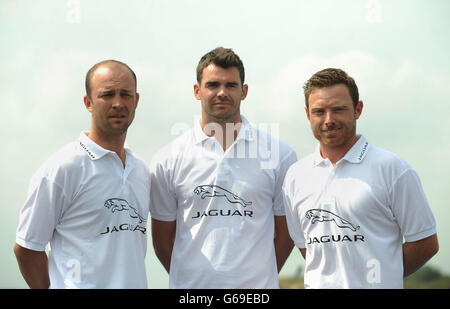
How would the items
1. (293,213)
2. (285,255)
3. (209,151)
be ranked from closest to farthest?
(293,213) → (209,151) → (285,255)

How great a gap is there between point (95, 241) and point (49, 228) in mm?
449

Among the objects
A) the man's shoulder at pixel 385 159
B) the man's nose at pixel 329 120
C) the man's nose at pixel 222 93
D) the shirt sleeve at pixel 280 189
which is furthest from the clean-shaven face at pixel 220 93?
the man's shoulder at pixel 385 159

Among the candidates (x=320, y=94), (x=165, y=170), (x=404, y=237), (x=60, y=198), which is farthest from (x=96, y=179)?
(x=404, y=237)

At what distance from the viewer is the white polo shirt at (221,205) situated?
5.27 meters

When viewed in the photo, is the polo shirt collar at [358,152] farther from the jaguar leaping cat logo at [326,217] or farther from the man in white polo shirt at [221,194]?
the man in white polo shirt at [221,194]

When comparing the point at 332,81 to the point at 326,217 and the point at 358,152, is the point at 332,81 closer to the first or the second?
the point at 358,152

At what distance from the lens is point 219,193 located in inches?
211

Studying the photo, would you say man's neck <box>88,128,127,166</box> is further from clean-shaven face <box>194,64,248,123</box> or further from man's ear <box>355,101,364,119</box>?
man's ear <box>355,101,364,119</box>

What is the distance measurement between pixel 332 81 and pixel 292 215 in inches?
54.4

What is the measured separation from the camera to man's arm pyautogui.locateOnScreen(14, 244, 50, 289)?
4961mm

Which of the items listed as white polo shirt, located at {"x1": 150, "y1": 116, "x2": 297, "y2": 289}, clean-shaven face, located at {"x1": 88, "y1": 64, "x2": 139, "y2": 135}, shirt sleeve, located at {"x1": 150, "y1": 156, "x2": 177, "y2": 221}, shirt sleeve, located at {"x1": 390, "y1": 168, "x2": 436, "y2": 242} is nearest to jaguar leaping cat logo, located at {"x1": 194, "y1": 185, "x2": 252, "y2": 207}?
white polo shirt, located at {"x1": 150, "y1": 116, "x2": 297, "y2": 289}

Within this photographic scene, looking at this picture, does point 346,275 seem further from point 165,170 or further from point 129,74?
point 129,74

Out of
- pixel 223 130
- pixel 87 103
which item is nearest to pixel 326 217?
pixel 223 130
